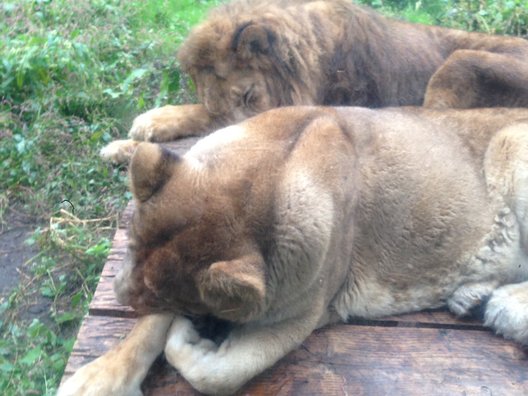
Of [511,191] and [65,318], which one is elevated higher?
[511,191]

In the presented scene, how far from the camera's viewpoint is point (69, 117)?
6043mm

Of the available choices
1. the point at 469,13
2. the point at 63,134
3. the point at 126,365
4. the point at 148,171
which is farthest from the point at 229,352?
the point at 469,13

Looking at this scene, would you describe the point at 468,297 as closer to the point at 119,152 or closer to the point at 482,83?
the point at 482,83

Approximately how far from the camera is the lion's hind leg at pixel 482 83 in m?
4.93

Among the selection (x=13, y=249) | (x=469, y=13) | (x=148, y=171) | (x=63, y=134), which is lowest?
(x=13, y=249)

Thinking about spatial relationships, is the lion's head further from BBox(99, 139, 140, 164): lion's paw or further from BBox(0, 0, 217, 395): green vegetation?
BBox(0, 0, 217, 395): green vegetation

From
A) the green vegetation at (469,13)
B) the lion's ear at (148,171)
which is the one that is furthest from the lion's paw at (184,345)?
the green vegetation at (469,13)

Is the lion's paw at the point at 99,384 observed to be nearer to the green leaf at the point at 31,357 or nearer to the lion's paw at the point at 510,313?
the green leaf at the point at 31,357

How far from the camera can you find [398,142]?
12.4 ft

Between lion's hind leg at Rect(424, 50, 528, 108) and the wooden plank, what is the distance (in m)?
1.94

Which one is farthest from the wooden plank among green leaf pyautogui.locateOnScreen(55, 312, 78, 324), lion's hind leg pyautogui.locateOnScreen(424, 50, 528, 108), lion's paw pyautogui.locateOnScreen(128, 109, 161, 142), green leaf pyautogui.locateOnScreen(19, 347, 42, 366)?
lion's paw pyautogui.locateOnScreen(128, 109, 161, 142)

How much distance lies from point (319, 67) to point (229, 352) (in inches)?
107

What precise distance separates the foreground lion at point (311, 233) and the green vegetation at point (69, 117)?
1158mm

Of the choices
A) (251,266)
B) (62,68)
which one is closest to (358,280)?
(251,266)
